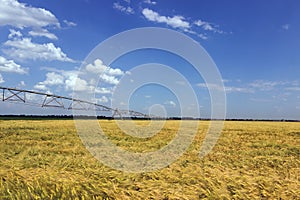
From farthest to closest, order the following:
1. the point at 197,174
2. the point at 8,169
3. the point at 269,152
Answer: the point at 269,152 → the point at 8,169 → the point at 197,174

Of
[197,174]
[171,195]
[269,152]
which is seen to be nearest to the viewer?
[171,195]

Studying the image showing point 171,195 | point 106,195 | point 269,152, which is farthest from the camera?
point 269,152

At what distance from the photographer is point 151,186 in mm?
5176

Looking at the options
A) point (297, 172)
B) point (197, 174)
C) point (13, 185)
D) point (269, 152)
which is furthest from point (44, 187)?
point (269, 152)

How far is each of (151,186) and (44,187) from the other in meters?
1.91

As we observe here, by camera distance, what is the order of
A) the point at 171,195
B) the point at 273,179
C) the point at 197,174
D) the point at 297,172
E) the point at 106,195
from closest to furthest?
the point at 171,195 → the point at 106,195 → the point at 273,179 → the point at 197,174 → the point at 297,172

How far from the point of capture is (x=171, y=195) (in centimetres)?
469

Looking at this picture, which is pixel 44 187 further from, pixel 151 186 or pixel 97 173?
pixel 151 186

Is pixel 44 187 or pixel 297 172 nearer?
pixel 44 187

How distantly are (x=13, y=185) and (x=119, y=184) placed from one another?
199 cm

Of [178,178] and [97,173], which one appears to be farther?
[97,173]

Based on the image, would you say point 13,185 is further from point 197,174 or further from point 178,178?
point 197,174

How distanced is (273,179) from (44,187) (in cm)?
401

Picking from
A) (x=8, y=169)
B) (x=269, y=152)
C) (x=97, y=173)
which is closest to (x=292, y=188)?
(x=97, y=173)
